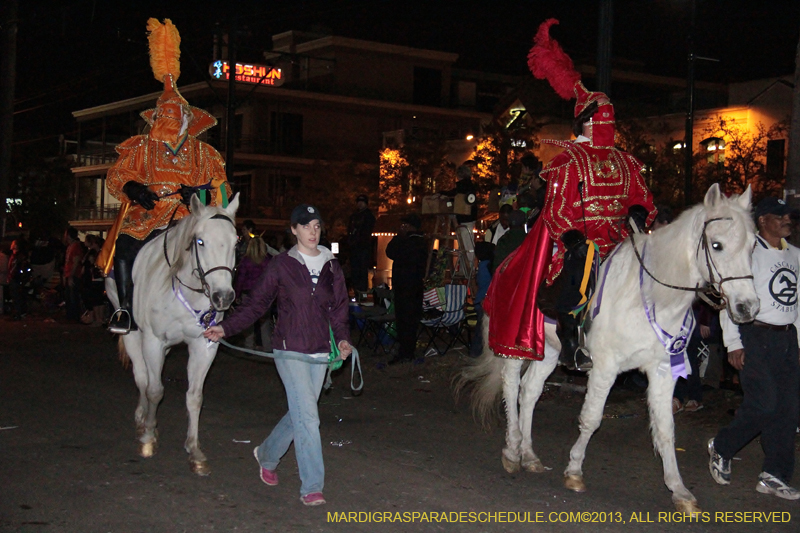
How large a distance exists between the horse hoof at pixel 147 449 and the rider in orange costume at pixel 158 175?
55.4 inches

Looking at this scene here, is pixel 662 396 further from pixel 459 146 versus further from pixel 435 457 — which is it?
pixel 459 146

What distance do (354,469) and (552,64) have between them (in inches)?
160

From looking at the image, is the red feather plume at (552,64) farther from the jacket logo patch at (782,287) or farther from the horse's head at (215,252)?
the horse's head at (215,252)

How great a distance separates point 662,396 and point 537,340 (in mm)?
1255

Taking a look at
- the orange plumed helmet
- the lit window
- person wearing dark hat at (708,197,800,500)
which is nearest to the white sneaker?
person wearing dark hat at (708,197,800,500)

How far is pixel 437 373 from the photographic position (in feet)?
40.7

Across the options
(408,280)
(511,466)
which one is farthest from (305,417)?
(408,280)

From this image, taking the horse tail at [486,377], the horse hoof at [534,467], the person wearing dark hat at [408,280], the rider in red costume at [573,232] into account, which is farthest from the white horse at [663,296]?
the person wearing dark hat at [408,280]

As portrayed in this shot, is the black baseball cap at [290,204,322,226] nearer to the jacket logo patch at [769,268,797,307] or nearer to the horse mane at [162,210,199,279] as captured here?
the horse mane at [162,210,199,279]

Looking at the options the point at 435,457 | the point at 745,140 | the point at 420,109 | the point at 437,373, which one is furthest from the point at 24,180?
the point at 435,457

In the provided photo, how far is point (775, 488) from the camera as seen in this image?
6.46m

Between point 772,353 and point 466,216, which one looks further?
point 466,216

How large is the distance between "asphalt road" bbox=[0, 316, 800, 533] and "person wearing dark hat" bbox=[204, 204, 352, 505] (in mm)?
435

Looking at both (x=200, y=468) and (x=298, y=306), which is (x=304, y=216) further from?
(x=200, y=468)
